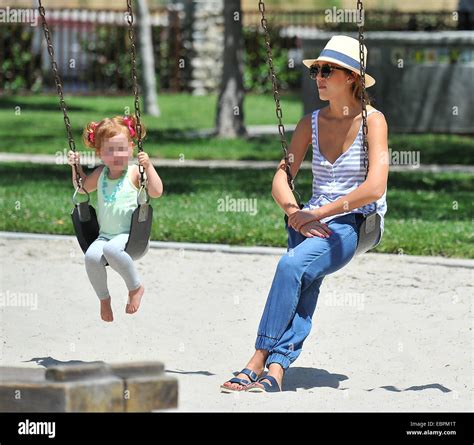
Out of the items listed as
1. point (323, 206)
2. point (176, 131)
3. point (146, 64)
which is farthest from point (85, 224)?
point (146, 64)

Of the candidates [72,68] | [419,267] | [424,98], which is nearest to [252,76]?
[72,68]

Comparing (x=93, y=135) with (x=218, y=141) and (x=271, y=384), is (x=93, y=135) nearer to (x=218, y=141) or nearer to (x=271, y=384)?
(x=271, y=384)

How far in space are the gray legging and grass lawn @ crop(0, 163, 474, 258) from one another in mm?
3343

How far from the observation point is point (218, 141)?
654 inches

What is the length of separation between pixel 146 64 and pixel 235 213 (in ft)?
34.9

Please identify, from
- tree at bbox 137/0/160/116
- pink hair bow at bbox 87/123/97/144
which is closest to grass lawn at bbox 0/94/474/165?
tree at bbox 137/0/160/116

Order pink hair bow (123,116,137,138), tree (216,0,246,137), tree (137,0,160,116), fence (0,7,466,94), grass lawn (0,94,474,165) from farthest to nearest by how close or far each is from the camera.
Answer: fence (0,7,466,94)
tree (137,0,160,116)
tree (216,0,246,137)
grass lawn (0,94,474,165)
pink hair bow (123,116,137,138)

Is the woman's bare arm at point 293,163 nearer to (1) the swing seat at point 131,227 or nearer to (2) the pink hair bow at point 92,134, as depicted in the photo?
(1) the swing seat at point 131,227

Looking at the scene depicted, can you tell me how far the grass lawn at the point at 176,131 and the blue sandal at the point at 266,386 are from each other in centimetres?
897

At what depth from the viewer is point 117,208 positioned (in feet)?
20.5

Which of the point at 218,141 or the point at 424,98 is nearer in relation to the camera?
the point at 218,141

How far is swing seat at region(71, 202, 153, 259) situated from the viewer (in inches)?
241

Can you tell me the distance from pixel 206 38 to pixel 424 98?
882 centimetres

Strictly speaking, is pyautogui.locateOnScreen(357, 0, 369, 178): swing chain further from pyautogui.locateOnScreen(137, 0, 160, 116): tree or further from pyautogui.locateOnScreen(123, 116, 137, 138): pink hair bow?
pyautogui.locateOnScreen(137, 0, 160, 116): tree
